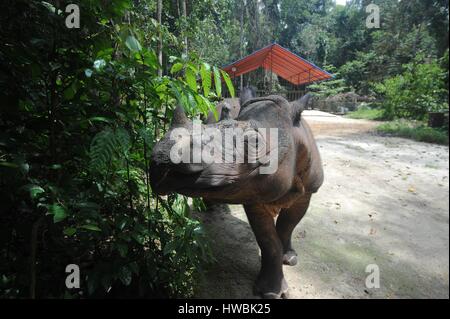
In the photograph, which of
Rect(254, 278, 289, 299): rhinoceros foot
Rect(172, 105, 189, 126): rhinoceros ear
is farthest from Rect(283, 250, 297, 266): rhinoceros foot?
Rect(172, 105, 189, 126): rhinoceros ear

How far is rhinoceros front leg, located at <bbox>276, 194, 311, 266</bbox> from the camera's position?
2.57m

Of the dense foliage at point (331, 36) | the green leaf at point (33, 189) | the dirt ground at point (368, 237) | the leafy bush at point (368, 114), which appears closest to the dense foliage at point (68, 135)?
the green leaf at point (33, 189)

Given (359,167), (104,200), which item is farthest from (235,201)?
(359,167)

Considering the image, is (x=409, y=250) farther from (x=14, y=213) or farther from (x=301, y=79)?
(x=14, y=213)

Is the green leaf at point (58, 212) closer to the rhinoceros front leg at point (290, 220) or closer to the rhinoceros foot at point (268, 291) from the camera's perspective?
the rhinoceros foot at point (268, 291)

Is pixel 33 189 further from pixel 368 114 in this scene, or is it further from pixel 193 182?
pixel 368 114

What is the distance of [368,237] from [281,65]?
194cm

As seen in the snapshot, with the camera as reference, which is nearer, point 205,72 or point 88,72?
point 88,72

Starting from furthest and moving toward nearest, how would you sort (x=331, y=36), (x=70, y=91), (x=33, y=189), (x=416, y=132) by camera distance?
(x=331, y=36), (x=416, y=132), (x=70, y=91), (x=33, y=189)

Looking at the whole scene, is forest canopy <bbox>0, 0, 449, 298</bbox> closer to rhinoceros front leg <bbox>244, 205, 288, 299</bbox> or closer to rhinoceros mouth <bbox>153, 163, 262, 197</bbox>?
rhinoceros mouth <bbox>153, 163, 262, 197</bbox>

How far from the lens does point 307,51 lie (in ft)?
7.06

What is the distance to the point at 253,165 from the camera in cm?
132

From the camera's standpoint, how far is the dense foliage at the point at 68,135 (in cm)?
133

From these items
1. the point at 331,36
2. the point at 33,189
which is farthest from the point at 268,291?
the point at 331,36
